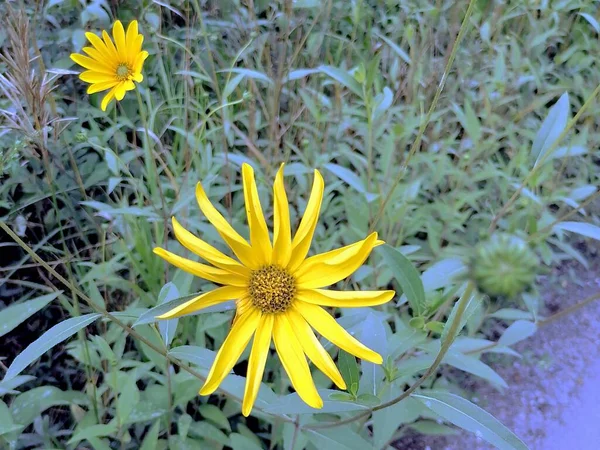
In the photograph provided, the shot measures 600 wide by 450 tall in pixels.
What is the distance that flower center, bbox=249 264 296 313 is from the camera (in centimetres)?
69

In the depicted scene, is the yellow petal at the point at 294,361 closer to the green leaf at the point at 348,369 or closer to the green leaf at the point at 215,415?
the green leaf at the point at 348,369

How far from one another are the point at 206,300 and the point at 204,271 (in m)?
0.03

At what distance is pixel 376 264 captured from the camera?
1245 mm

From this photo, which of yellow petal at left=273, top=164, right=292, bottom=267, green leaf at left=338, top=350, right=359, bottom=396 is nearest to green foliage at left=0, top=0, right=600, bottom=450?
green leaf at left=338, top=350, right=359, bottom=396

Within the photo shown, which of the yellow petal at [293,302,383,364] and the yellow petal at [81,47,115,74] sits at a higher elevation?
the yellow petal at [81,47,115,74]

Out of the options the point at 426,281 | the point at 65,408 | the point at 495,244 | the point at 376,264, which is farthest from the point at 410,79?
the point at 65,408

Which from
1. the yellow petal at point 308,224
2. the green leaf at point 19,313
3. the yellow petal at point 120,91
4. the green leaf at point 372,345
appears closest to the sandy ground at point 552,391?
the green leaf at point 372,345

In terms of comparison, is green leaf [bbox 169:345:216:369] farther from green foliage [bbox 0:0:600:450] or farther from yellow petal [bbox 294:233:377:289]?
yellow petal [bbox 294:233:377:289]

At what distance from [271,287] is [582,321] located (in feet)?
3.71

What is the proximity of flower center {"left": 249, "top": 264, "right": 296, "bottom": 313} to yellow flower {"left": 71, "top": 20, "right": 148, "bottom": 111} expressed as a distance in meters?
0.53

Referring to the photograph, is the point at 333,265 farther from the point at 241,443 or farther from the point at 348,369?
the point at 241,443

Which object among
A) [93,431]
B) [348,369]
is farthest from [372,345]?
[93,431]

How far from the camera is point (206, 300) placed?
0.62 meters

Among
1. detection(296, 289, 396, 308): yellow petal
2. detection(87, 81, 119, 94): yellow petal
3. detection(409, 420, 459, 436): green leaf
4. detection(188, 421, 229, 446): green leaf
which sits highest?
detection(87, 81, 119, 94): yellow petal
